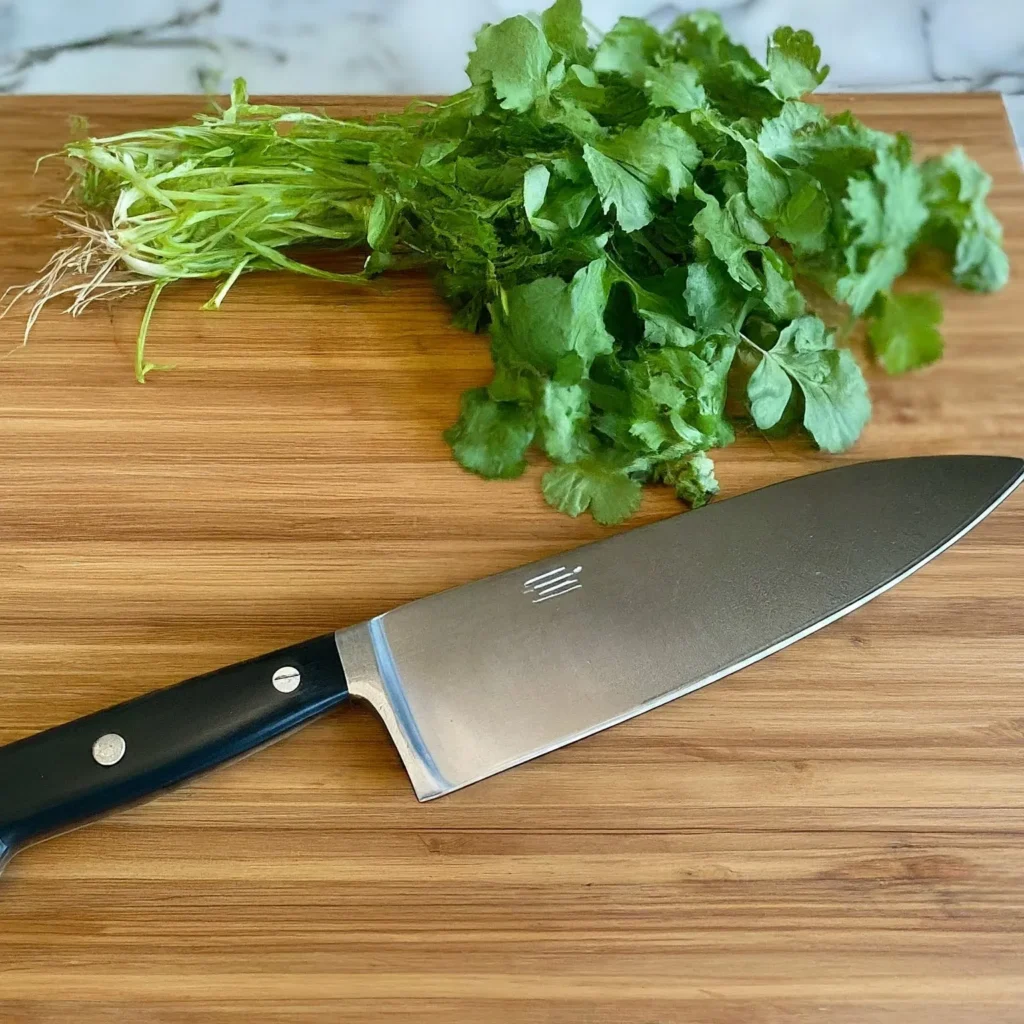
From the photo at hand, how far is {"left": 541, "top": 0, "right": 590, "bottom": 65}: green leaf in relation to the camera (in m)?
1.21

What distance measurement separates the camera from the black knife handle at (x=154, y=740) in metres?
0.88

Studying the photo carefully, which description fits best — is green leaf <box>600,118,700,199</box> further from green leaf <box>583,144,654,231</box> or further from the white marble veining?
the white marble veining

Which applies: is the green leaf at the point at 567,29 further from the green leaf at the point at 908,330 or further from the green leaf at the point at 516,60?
the green leaf at the point at 908,330

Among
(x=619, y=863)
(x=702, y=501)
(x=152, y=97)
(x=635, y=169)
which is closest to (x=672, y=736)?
(x=619, y=863)

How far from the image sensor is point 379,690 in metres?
0.97

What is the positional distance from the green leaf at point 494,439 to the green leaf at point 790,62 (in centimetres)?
48

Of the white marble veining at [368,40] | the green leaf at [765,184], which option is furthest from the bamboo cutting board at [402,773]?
the white marble veining at [368,40]

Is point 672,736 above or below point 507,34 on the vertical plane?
below

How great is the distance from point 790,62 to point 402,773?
0.91 metres

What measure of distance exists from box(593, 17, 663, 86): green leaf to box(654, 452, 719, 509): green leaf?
0.46 m

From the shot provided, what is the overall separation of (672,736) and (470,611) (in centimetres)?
23

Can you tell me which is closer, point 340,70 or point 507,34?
point 507,34

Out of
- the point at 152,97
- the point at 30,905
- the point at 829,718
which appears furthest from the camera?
the point at 152,97

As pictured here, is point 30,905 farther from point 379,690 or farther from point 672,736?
point 672,736
